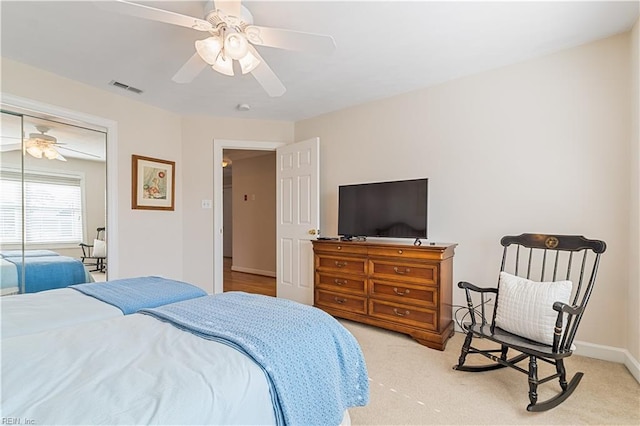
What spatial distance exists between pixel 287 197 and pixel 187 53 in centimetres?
207

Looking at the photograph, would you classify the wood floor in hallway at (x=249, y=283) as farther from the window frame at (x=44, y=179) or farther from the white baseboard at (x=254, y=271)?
the window frame at (x=44, y=179)

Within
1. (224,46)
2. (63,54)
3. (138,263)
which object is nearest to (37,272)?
(138,263)

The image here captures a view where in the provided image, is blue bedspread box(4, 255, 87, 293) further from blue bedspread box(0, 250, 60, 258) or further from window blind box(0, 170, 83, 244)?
window blind box(0, 170, 83, 244)

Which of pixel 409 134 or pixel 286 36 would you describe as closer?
pixel 286 36

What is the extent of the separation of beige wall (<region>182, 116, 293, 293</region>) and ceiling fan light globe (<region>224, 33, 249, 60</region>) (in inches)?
103

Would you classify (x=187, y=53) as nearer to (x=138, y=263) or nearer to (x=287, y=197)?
(x=287, y=197)

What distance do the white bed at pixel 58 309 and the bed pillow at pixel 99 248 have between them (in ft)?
5.08

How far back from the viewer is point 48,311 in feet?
5.15

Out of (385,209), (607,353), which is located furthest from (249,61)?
(607,353)

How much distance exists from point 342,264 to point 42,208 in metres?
2.99

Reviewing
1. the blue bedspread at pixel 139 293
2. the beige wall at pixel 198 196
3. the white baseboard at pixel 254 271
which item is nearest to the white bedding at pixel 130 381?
the blue bedspread at pixel 139 293

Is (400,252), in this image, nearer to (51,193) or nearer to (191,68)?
(191,68)

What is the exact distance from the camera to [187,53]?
265 centimetres

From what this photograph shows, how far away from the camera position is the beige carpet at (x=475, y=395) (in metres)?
1.75
